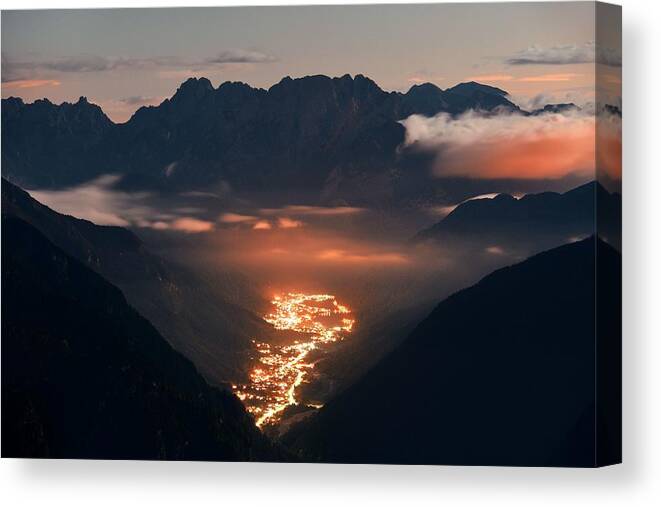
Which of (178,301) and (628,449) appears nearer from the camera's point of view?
(628,449)

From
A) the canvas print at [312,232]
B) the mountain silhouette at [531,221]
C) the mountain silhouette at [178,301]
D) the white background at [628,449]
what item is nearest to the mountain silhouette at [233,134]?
the canvas print at [312,232]

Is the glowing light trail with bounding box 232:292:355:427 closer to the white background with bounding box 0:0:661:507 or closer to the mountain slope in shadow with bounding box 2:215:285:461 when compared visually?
the mountain slope in shadow with bounding box 2:215:285:461

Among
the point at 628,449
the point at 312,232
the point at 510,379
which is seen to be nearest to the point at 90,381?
the point at 312,232

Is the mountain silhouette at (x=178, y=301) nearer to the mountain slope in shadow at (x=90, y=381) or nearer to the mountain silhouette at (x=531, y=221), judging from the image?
the mountain slope in shadow at (x=90, y=381)

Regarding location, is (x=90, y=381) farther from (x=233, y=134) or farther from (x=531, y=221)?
(x=531, y=221)

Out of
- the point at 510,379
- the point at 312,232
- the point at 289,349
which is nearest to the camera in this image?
the point at 510,379

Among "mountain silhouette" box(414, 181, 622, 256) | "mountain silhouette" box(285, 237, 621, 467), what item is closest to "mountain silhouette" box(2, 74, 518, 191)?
"mountain silhouette" box(414, 181, 622, 256)
